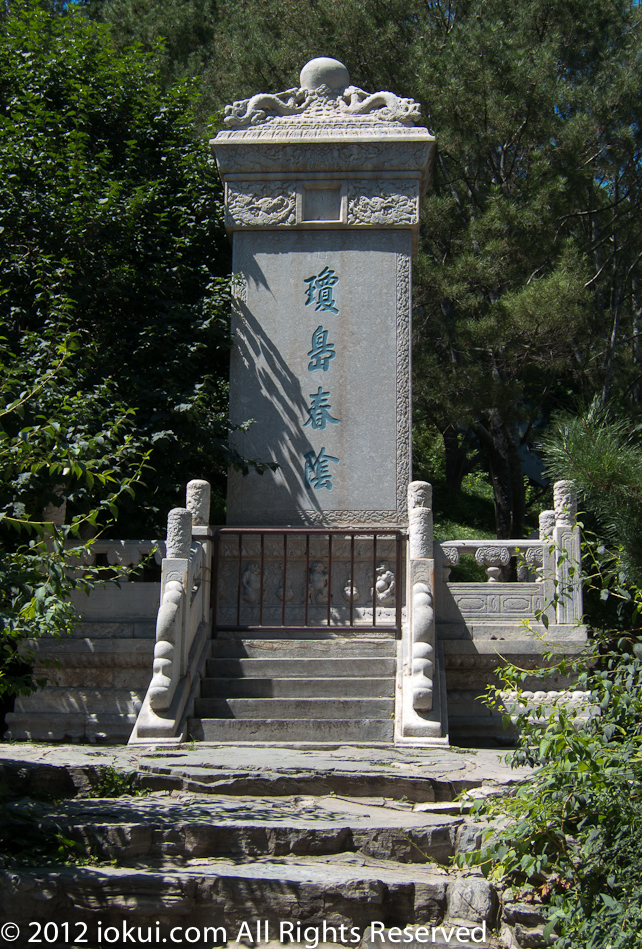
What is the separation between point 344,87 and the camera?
896cm

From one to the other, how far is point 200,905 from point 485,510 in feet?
39.1

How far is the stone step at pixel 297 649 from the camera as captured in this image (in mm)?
6816

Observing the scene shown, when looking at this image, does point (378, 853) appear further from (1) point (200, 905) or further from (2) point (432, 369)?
(2) point (432, 369)

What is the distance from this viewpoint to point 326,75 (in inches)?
349

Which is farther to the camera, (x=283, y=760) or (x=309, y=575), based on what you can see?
(x=309, y=575)

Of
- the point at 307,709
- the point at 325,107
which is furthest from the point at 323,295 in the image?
the point at 307,709

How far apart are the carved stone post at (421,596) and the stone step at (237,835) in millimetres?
1657

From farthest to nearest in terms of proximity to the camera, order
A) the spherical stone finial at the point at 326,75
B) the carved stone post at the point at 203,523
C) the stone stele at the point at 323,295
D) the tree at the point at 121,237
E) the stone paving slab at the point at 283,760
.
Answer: the spherical stone finial at the point at 326,75 → the stone stele at the point at 323,295 → the tree at the point at 121,237 → the carved stone post at the point at 203,523 → the stone paving slab at the point at 283,760

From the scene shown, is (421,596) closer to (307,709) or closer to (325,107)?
(307,709)

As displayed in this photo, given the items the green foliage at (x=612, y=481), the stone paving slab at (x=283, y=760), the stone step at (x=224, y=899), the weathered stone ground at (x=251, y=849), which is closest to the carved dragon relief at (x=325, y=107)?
the green foliage at (x=612, y=481)

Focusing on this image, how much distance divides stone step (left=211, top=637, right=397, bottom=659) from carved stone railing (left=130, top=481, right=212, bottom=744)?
18cm

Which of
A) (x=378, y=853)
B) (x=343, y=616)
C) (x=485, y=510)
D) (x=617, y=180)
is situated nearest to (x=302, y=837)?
(x=378, y=853)

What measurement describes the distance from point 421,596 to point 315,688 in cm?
96

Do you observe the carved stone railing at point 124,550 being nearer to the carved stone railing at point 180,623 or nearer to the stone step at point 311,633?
the carved stone railing at point 180,623
